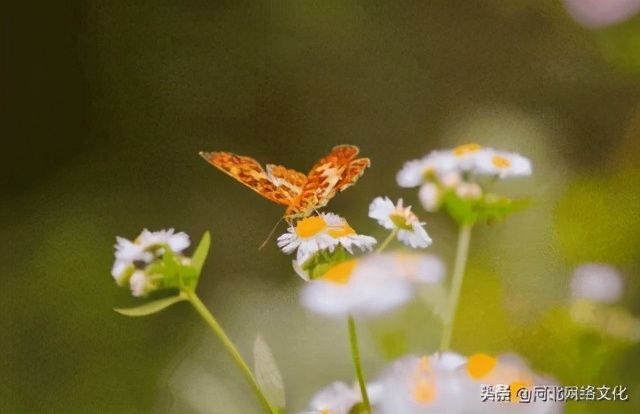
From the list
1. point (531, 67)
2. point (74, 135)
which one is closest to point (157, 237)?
point (74, 135)

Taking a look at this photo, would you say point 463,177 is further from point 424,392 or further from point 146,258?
point 146,258

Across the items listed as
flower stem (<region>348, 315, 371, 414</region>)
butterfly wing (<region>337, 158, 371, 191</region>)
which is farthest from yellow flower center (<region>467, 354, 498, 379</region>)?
butterfly wing (<region>337, 158, 371, 191</region>)

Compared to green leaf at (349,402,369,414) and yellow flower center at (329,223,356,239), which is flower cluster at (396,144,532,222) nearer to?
yellow flower center at (329,223,356,239)

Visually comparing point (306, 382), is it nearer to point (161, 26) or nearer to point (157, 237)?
point (157, 237)

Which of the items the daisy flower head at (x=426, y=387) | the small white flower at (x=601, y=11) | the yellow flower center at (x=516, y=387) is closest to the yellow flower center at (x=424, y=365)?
the daisy flower head at (x=426, y=387)

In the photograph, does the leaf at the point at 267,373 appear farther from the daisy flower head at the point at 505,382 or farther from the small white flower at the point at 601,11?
the small white flower at the point at 601,11

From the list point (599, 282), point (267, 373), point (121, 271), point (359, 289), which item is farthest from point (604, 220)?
point (121, 271)
